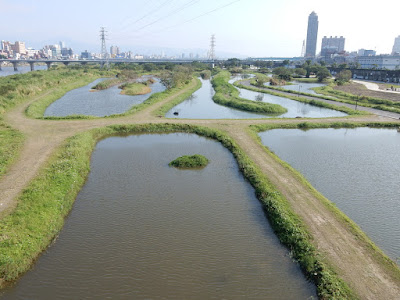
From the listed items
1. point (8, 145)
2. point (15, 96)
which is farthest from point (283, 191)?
point (15, 96)

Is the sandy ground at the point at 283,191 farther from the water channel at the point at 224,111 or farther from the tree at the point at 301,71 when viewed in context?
the tree at the point at 301,71

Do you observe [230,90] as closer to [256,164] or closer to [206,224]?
[256,164]

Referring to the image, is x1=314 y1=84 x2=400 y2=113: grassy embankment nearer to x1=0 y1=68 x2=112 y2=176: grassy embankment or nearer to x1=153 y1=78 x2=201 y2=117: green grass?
x1=153 y1=78 x2=201 y2=117: green grass

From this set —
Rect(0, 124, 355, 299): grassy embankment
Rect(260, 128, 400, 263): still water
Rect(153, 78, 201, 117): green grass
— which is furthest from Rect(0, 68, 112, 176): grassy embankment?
Rect(260, 128, 400, 263): still water

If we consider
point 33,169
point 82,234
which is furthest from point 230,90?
point 82,234

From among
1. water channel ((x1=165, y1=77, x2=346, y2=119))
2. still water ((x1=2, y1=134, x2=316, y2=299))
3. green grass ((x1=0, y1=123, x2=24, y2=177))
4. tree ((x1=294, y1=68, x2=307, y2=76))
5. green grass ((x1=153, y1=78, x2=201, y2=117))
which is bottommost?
still water ((x1=2, y1=134, x2=316, y2=299))

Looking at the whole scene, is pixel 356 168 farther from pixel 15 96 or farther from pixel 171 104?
pixel 15 96
